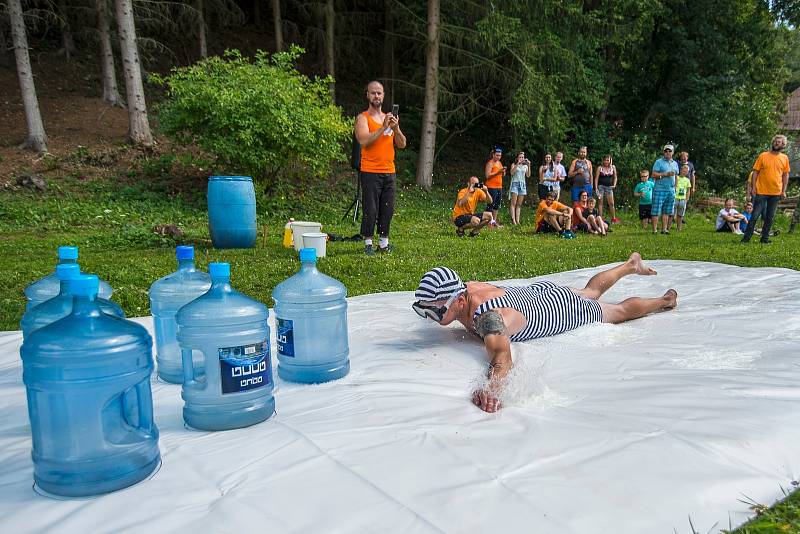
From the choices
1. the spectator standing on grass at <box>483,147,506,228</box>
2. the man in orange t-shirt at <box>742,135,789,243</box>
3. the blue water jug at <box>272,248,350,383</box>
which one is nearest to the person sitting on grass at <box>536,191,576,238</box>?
the spectator standing on grass at <box>483,147,506,228</box>

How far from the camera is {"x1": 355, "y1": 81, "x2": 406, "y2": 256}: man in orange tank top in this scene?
716 cm

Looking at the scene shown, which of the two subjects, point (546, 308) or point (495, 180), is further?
point (495, 180)

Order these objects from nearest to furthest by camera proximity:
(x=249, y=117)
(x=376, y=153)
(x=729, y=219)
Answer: (x=376, y=153) < (x=249, y=117) < (x=729, y=219)

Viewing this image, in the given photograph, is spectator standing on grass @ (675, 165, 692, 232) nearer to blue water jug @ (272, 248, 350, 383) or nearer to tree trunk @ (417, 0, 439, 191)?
tree trunk @ (417, 0, 439, 191)

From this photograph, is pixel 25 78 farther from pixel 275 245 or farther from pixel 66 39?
pixel 275 245

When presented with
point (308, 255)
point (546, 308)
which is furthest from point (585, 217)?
point (308, 255)

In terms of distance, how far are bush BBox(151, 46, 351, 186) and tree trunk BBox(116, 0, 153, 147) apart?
1692mm

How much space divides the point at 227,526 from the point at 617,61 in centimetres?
2596

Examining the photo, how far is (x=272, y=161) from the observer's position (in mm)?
12641

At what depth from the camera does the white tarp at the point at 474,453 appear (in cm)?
179

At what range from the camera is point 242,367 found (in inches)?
91.8

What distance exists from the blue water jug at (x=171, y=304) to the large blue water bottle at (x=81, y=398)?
3.06 ft

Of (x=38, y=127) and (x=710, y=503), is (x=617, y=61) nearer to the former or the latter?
(x=38, y=127)

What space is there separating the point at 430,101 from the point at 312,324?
15054mm
